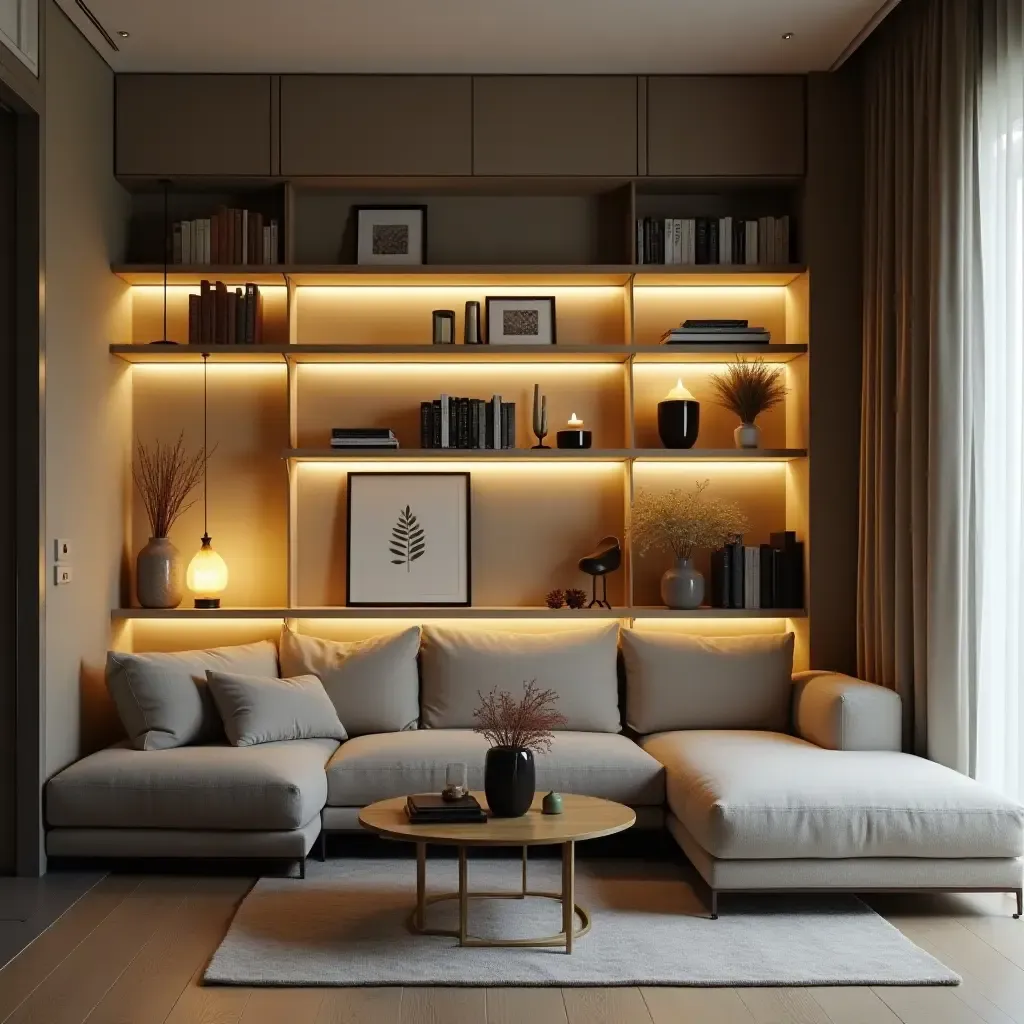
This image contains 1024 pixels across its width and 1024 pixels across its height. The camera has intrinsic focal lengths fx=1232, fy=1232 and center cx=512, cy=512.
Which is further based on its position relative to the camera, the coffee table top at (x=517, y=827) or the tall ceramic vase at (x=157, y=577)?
the tall ceramic vase at (x=157, y=577)

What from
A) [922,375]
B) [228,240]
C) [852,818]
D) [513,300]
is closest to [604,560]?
[513,300]

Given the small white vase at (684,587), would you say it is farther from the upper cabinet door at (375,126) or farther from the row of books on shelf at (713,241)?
the upper cabinet door at (375,126)

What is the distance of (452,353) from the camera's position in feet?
17.4

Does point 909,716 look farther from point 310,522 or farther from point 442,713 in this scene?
point 310,522

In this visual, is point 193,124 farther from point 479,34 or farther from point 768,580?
point 768,580

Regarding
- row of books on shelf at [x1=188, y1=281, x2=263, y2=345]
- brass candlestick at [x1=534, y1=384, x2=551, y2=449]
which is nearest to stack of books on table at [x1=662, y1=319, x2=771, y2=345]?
brass candlestick at [x1=534, y1=384, x2=551, y2=449]

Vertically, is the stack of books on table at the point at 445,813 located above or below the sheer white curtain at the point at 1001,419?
below

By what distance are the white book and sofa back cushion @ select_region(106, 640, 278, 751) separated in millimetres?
1365

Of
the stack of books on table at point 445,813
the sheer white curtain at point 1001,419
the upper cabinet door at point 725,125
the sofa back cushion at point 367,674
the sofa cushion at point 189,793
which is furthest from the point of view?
the upper cabinet door at point 725,125

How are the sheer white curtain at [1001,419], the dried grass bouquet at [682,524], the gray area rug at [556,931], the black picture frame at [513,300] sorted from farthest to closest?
the black picture frame at [513,300] → the dried grass bouquet at [682,524] → the sheer white curtain at [1001,419] → the gray area rug at [556,931]

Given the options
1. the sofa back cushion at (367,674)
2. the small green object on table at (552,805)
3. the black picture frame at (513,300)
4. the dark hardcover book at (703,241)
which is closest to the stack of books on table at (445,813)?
the small green object on table at (552,805)

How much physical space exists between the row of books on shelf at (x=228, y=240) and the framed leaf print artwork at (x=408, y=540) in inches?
41.4

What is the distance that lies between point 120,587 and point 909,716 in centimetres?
329

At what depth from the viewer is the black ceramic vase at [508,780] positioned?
3646 millimetres
